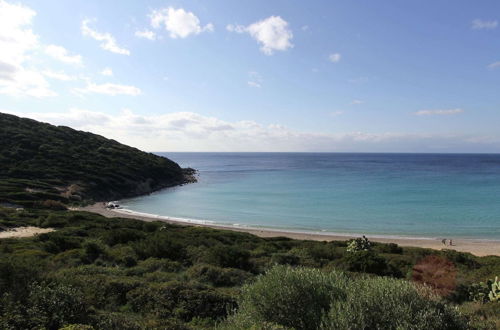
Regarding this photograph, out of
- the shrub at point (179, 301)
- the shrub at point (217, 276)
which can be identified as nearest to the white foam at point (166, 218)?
the shrub at point (217, 276)

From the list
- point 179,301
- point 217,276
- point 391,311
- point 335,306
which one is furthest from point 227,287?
point 391,311

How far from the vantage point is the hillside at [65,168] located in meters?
49.5

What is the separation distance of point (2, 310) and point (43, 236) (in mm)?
15435

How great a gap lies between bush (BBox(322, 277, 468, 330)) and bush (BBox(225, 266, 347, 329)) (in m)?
0.41

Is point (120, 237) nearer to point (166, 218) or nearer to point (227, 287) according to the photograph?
point (227, 287)

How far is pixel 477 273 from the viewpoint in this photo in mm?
13820

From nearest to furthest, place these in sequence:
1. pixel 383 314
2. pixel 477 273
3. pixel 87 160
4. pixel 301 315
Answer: pixel 383 314 < pixel 301 315 < pixel 477 273 < pixel 87 160

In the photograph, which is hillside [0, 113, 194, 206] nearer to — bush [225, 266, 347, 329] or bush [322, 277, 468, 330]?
bush [225, 266, 347, 329]

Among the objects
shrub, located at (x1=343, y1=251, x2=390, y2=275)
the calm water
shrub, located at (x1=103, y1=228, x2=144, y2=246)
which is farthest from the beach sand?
shrub, located at (x1=343, y1=251, x2=390, y2=275)

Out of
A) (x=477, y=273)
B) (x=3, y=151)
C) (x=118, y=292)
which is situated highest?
(x=3, y=151)

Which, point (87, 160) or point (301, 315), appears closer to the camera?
point (301, 315)

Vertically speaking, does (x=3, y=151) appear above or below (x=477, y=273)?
above

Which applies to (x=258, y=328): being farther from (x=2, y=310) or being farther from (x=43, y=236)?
(x=43, y=236)

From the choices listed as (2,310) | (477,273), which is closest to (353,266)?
(477,273)
